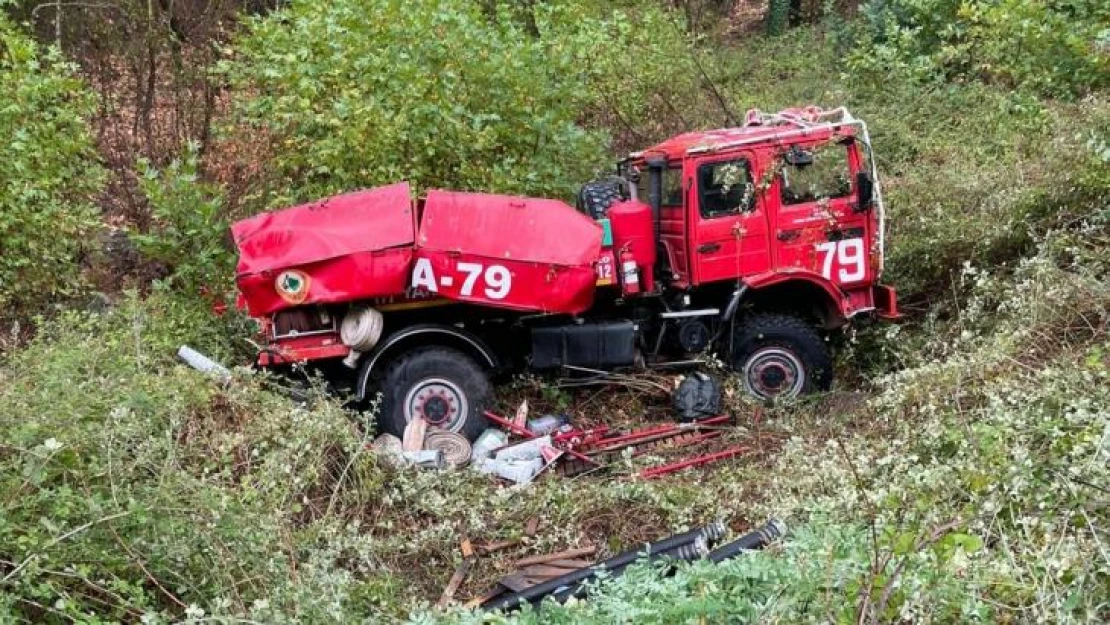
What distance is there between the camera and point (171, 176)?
21.7ft

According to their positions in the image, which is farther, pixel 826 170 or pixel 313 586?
pixel 826 170

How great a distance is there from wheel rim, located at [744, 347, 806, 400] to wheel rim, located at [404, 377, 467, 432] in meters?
2.12

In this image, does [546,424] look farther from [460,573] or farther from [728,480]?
[460,573]

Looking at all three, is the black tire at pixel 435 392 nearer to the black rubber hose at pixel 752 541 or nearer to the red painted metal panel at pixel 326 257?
the red painted metal panel at pixel 326 257

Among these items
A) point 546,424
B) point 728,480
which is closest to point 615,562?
point 728,480

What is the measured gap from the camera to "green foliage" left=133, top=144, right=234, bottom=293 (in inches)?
261

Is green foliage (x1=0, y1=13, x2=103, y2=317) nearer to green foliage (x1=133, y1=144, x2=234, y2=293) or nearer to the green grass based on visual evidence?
green foliage (x1=133, y1=144, x2=234, y2=293)

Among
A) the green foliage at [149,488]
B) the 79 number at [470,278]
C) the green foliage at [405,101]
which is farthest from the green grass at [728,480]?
the green foliage at [405,101]

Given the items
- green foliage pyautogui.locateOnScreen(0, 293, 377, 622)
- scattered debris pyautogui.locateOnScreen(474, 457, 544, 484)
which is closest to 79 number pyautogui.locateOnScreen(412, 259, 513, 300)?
scattered debris pyautogui.locateOnScreen(474, 457, 544, 484)

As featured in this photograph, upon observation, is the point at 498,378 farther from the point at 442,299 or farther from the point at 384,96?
the point at 384,96

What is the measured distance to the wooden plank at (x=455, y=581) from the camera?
435 centimetres

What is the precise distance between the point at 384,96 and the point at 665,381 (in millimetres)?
3244

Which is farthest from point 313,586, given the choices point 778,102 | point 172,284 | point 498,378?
point 778,102

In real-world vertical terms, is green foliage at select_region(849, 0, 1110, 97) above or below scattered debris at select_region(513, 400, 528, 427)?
above
